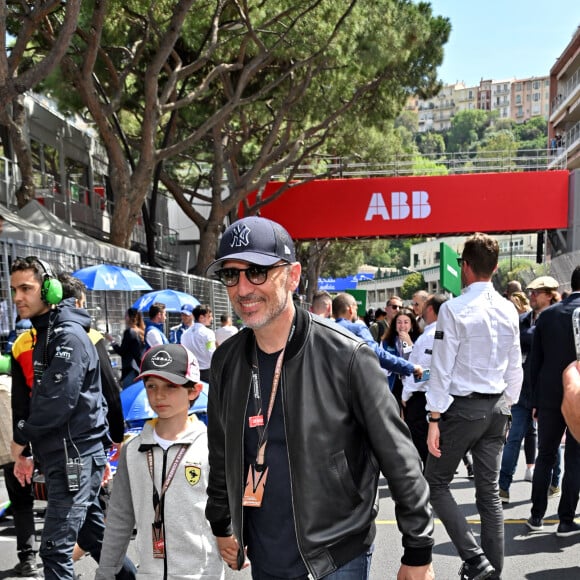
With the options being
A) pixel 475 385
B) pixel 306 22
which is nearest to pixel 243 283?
pixel 475 385

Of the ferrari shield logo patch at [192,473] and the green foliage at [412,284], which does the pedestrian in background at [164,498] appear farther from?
the green foliage at [412,284]

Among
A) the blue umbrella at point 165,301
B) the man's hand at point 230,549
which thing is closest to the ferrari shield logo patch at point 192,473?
the man's hand at point 230,549

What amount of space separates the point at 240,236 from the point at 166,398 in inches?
47.4

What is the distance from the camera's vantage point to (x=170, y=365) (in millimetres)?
3258

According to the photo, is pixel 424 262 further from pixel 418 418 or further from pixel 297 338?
pixel 297 338

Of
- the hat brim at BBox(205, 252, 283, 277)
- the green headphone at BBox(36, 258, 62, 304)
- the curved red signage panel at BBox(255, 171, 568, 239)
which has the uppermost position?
the curved red signage panel at BBox(255, 171, 568, 239)

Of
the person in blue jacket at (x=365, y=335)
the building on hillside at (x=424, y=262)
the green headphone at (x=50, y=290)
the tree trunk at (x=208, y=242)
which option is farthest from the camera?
the building on hillside at (x=424, y=262)

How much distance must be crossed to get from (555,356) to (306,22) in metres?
12.2

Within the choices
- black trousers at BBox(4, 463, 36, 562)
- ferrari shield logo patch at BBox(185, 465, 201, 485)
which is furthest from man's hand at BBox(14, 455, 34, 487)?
ferrari shield logo patch at BBox(185, 465, 201, 485)

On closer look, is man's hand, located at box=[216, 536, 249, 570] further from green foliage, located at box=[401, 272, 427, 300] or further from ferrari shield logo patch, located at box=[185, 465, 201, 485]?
green foliage, located at box=[401, 272, 427, 300]

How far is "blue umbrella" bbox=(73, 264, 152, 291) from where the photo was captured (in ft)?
34.1

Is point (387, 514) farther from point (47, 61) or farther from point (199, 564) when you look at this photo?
point (47, 61)

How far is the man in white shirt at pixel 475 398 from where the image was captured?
4094 mm

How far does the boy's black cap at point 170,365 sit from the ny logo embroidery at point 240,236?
1091 millimetres
